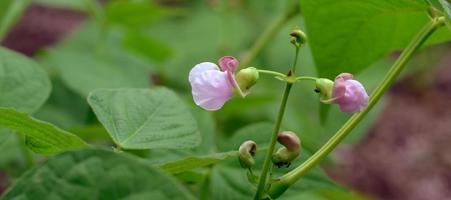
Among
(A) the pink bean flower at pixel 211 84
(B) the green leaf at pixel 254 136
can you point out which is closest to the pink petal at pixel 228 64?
(A) the pink bean flower at pixel 211 84

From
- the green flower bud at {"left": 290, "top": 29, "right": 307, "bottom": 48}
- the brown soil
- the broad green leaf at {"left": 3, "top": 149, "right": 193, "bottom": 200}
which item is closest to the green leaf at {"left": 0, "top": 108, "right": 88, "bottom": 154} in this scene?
the broad green leaf at {"left": 3, "top": 149, "right": 193, "bottom": 200}

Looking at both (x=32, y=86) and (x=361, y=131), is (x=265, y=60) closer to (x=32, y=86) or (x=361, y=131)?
(x=361, y=131)

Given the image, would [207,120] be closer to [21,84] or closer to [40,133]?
[21,84]

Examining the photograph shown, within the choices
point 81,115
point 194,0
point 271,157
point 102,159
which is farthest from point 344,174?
point 102,159

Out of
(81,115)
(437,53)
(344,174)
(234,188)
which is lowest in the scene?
(344,174)

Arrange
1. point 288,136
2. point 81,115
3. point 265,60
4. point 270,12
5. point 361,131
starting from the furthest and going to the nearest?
point 270,12
point 265,60
point 361,131
point 81,115
point 288,136

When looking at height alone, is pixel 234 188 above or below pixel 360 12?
below

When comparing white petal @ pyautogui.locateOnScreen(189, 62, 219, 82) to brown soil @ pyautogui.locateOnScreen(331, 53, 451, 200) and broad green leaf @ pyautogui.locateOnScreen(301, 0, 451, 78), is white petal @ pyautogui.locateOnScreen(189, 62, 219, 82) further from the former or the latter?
brown soil @ pyautogui.locateOnScreen(331, 53, 451, 200)

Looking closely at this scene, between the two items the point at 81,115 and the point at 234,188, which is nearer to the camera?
the point at 234,188
